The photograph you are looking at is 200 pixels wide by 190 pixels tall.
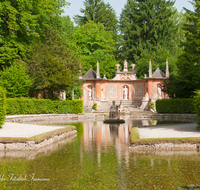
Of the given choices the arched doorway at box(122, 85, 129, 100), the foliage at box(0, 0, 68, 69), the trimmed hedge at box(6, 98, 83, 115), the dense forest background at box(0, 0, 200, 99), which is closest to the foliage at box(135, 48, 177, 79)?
the dense forest background at box(0, 0, 200, 99)

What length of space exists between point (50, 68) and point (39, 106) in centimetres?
409

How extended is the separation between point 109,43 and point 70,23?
11.1 m

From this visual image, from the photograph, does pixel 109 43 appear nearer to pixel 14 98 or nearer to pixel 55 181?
pixel 14 98

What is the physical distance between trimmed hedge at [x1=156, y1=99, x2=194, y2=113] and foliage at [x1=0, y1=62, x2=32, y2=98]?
13893 mm

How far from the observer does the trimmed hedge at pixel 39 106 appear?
26.6 m

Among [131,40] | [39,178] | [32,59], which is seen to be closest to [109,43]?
[131,40]

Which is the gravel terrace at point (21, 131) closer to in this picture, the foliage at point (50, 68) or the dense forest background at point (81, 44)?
the dense forest background at point (81, 44)

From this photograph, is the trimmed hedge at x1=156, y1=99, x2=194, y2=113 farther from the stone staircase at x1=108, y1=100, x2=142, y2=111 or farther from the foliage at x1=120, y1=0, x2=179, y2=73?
the foliage at x1=120, y1=0, x2=179, y2=73

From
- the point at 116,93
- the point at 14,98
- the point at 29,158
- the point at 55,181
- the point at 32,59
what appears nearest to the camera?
the point at 55,181

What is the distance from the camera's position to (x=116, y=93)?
40.3m

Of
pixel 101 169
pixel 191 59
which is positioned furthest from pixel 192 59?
pixel 101 169

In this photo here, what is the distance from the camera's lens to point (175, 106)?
29.0 m

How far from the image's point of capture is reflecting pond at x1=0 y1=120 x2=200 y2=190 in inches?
234

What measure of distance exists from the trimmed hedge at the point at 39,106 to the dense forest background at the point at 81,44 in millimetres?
1379
